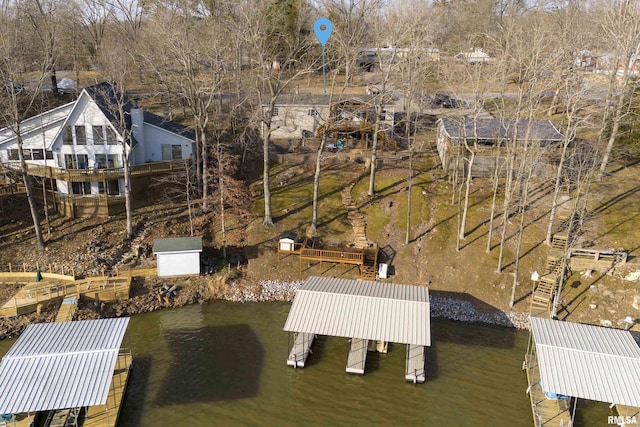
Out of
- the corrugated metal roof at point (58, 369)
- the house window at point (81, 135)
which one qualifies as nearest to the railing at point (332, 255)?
the corrugated metal roof at point (58, 369)

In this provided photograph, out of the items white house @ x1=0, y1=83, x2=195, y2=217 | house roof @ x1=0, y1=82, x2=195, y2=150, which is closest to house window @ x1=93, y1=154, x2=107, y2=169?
white house @ x1=0, y1=83, x2=195, y2=217

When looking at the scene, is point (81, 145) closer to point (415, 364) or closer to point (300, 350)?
point (300, 350)

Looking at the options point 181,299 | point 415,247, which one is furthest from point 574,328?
point 181,299

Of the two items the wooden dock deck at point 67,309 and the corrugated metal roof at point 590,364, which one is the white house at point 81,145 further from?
the corrugated metal roof at point 590,364

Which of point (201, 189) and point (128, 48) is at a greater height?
point (128, 48)

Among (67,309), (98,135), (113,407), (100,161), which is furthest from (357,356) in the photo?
(98,135)

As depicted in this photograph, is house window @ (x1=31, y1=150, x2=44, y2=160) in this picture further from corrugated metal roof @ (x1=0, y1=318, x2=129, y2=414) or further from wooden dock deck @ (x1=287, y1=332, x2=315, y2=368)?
wooden dock deck @ (x1=287, y1=332, x2=315, y2=368)

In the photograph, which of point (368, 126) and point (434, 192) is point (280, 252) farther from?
point (368, 126)

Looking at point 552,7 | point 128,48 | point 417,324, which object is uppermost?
point 552,7

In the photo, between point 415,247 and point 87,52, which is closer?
point 415,247
